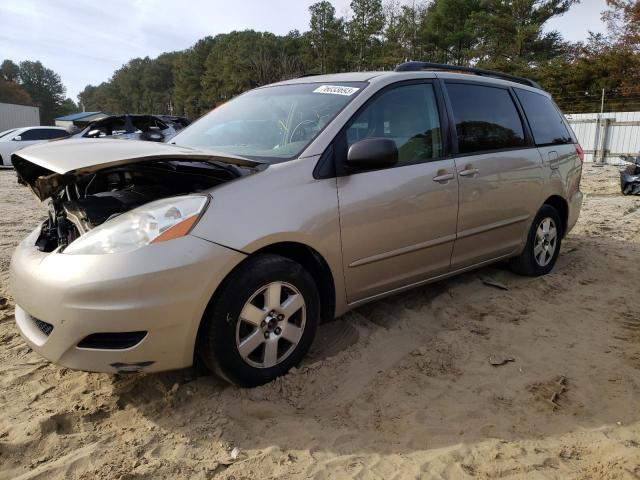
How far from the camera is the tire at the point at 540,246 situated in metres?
4.34

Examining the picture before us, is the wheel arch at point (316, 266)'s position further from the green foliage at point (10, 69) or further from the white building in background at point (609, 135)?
the green foliage at point (10, 69)

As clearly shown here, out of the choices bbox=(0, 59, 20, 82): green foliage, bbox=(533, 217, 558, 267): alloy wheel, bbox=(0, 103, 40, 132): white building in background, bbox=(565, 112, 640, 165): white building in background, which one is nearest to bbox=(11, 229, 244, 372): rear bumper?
bbox=(533, 217, 558, 267): alloy wheel

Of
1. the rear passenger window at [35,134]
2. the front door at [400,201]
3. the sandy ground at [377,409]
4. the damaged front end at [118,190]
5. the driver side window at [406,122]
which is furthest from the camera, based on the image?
the rear passenger window at [35,134]

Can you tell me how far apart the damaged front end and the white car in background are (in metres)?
14.5

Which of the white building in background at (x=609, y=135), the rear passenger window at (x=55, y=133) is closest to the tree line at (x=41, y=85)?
the rear passenger window at (x=55, y=133)

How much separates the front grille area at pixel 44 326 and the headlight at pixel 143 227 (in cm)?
35

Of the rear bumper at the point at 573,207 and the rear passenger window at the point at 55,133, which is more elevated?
the rear passenger window at the point at 55,133

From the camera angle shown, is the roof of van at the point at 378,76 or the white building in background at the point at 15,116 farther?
the white building in background at the point at 15,116

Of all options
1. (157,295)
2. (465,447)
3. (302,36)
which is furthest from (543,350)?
(302,36)

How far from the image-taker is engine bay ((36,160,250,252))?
2528mm

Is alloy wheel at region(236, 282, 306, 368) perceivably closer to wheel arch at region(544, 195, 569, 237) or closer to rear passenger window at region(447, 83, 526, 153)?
rear passenger window at region(447, 83, 526, 153)

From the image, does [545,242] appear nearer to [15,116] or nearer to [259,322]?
[259,322]

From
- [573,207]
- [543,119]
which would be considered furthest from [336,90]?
[573,207]

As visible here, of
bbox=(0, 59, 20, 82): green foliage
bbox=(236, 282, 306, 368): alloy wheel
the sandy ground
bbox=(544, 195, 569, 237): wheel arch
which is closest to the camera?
the sandy ground
